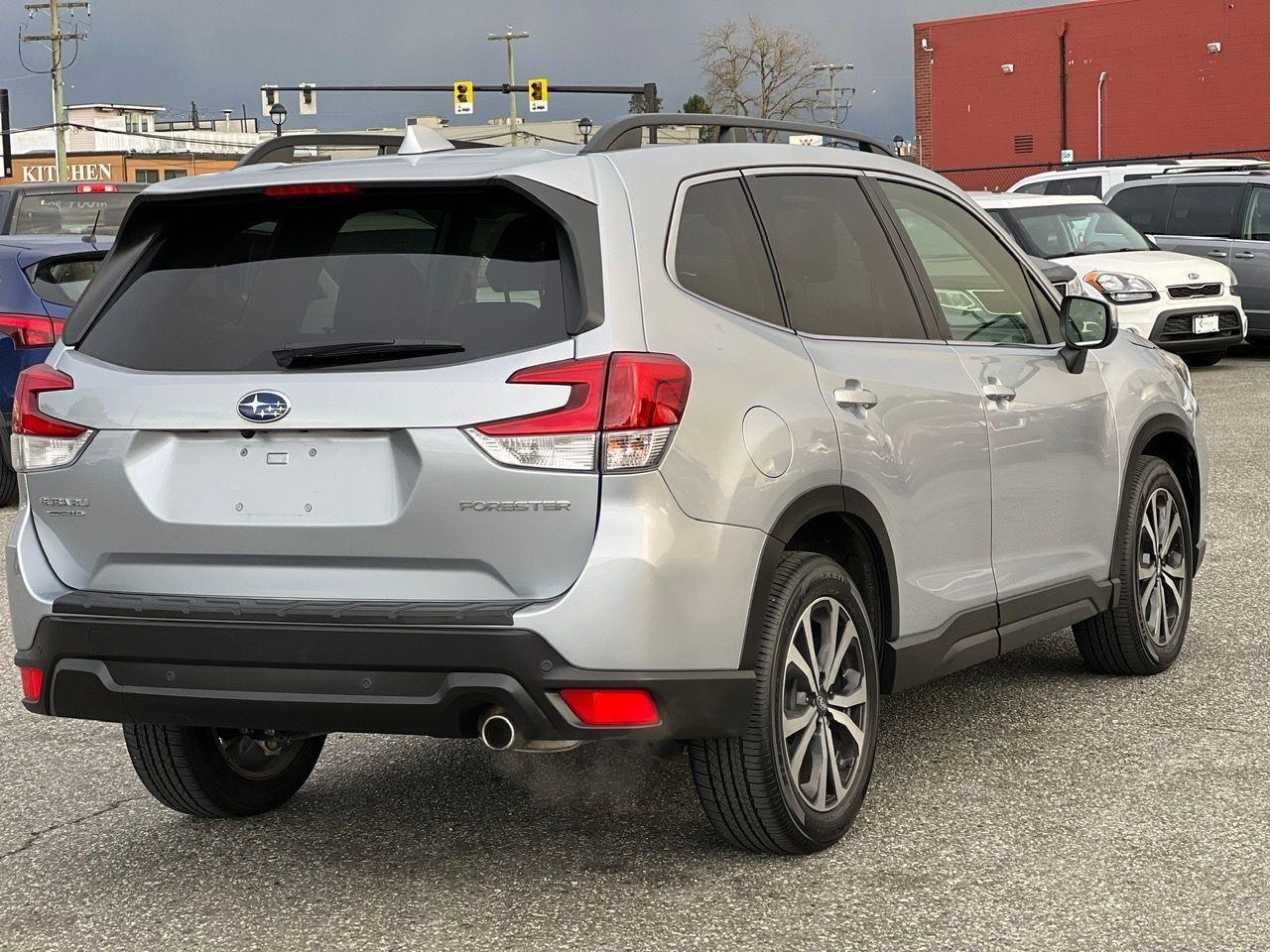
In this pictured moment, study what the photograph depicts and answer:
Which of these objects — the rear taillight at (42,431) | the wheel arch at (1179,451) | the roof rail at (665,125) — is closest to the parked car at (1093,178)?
the wheel arch at (1179,451)

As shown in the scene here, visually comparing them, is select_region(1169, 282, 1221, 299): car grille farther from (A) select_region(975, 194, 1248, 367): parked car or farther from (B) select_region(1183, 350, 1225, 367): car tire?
(B) select_region(1183, 350, 1225, 367): car tire

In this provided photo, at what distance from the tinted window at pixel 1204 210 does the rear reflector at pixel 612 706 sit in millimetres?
17004

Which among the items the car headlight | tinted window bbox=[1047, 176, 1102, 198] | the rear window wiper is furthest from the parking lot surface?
tinted window bbox=[1047, 176, 1102, 198]

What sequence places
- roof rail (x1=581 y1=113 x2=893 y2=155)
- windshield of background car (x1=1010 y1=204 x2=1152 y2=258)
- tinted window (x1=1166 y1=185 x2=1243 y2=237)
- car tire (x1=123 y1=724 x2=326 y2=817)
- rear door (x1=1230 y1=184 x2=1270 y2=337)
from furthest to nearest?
tinted window (x1=1166 y1=185 x2=1243 y2=237) < rear door (x1=1230 y1=184 x2=1270 y2=337) < windshield of background car (x1=1010 y1=204 x2=1152 y2=258) < car tire (x1=123 y1=724 x2=326 y2=817) < roof rail (x1=581 y1=113 x2=893 y2=155)

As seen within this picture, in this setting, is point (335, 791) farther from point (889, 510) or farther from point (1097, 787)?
point (1097, 787)

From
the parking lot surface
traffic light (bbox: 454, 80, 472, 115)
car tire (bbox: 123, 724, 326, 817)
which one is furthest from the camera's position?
traffic light (bbox: 454, 80, 472, 115)

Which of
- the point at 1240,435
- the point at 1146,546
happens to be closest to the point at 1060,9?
the point at 1240,435

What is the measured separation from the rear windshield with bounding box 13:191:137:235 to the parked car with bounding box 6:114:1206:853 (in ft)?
36.9

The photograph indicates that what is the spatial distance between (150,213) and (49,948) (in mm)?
1779

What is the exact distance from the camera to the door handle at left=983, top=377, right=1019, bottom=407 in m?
5.40

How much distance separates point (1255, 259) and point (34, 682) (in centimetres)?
1694

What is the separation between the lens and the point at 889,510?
4848 millimetres

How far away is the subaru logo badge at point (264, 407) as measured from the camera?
4.09 metres

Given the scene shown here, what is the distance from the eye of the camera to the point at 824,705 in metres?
4.60
